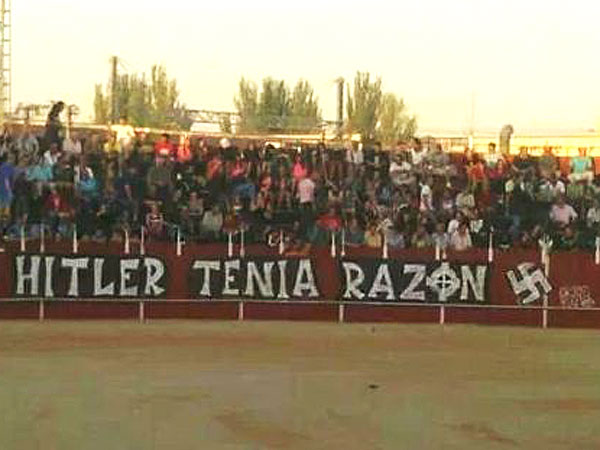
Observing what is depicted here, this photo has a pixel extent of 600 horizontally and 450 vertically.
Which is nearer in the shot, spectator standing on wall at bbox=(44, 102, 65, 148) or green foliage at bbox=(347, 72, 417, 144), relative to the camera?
spectator standing on wall at bbox=(44, 102, 65, 148)

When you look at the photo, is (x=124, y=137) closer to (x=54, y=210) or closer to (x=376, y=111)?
(x=54, y=210)

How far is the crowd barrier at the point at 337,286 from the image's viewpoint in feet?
65.8

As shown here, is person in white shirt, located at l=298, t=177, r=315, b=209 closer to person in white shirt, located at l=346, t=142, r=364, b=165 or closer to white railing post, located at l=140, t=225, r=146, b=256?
person in white shirt, located at l=346, t=142, r=364, b=165

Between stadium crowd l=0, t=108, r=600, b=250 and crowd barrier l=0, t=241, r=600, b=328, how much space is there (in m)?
0.35

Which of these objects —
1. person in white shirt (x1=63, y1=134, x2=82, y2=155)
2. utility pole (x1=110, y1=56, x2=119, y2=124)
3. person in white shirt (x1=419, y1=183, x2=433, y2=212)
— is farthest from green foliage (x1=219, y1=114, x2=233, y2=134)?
person in white shirt (x1=419, y1=183, x2=433, y2=212)

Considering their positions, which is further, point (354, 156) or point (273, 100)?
point (273, 100)

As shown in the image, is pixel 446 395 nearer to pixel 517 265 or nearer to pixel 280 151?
pixel 517 265

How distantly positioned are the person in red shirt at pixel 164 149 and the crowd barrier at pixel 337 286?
1.77m

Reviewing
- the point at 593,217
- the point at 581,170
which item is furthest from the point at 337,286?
the point at 581,170

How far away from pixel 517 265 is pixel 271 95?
4311 centimetres

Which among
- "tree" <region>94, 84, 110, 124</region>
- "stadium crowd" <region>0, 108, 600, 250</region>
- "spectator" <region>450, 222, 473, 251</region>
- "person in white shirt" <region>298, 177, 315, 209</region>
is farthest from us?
"tree" <region>94, 84, 110, 124</region>

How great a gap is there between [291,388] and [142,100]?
50.2 m

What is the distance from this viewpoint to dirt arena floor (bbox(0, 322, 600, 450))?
8.55 metres

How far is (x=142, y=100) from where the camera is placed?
60469 millimetres
